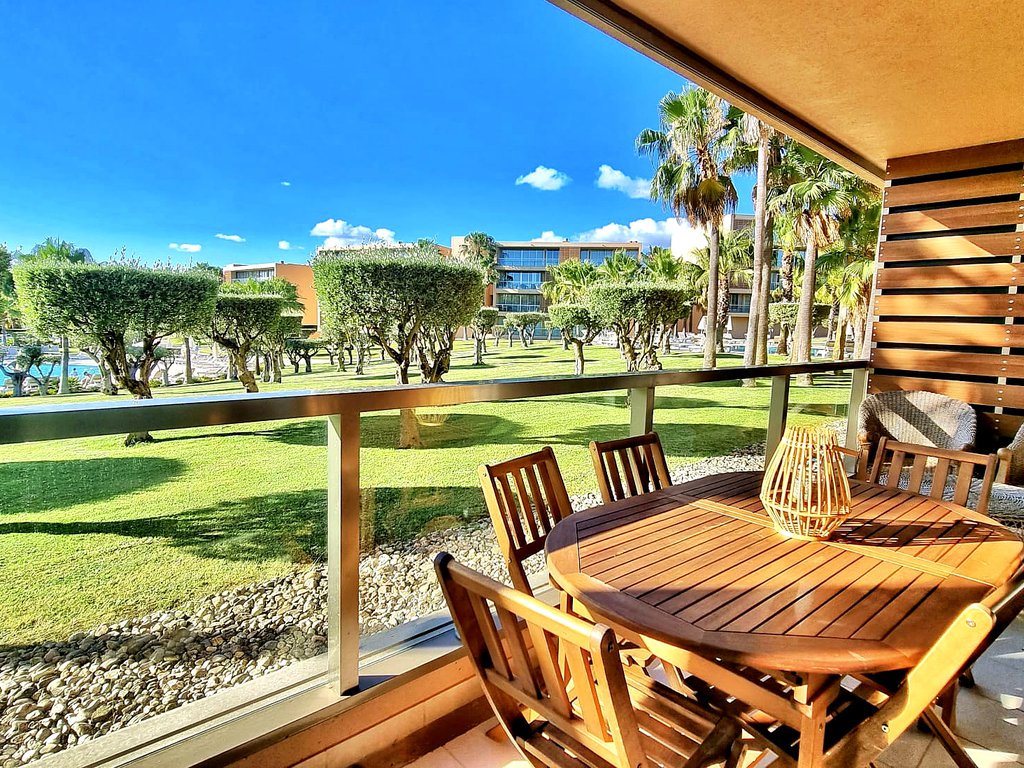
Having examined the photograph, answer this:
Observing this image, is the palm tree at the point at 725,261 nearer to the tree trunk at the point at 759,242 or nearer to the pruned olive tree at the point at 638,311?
the tree trunk at the point at 759,242

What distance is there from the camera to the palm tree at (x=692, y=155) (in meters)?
13.6

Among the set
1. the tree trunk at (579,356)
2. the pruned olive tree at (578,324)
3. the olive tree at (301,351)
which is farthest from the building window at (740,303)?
the olive tree at (301,351)

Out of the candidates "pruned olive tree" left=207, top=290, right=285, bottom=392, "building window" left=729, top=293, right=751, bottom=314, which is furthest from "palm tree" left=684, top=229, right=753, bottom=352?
"pruned olive tree" left=207, top=290, right=285, bottom=392

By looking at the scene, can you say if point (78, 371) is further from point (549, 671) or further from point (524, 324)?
point (524, 324)

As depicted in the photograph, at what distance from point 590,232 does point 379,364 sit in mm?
43734

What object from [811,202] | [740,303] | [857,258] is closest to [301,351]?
[811,202]

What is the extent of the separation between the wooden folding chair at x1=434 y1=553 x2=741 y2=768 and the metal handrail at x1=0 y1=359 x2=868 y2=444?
0.68m

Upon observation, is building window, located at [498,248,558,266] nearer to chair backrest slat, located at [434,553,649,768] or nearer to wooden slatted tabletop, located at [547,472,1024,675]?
wooden slatted tabletop, located at [547,472,1024,675]

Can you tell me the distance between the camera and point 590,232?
54.0 m

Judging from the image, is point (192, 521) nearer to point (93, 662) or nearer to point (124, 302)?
point (93, 662)

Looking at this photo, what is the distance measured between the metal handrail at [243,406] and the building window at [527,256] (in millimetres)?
48022

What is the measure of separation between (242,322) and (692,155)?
11.6 metres

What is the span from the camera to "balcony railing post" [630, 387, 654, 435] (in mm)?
2533

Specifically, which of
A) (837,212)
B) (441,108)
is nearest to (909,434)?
(837,212)
